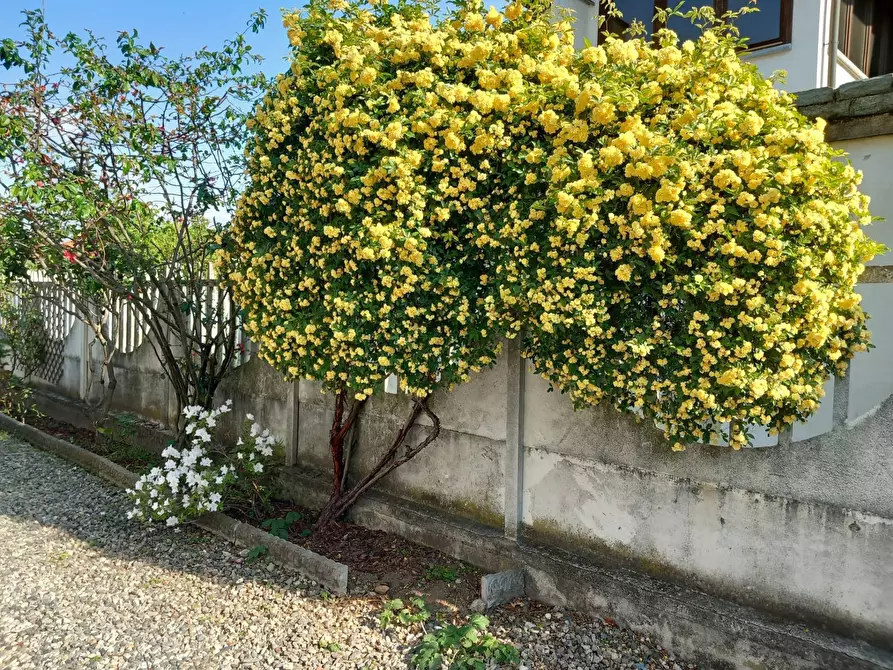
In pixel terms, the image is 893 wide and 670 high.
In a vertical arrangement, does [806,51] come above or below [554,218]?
above

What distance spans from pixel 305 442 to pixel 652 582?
3.18 metres

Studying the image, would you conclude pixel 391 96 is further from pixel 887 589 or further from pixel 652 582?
pixel 887 589

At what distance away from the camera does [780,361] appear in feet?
8.98

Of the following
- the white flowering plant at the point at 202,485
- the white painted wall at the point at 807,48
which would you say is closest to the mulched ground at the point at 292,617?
the white flowering plant at the point at 202,485

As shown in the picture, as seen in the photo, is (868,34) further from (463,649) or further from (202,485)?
(202,485)

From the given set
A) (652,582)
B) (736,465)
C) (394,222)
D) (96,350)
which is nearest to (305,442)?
(394,222)

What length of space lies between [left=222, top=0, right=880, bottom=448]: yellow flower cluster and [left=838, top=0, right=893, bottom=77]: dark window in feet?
18.6

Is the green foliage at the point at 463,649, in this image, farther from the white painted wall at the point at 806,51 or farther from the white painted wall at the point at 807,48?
the white painted wall at the point at 807,48

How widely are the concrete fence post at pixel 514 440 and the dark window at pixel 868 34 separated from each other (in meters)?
6.07

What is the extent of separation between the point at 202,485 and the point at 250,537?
1.87ft

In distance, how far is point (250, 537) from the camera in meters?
4.61

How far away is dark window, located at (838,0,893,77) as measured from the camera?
23.8 feet

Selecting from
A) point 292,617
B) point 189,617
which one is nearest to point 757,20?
point 292,617

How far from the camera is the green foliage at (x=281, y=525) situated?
4637 mm
